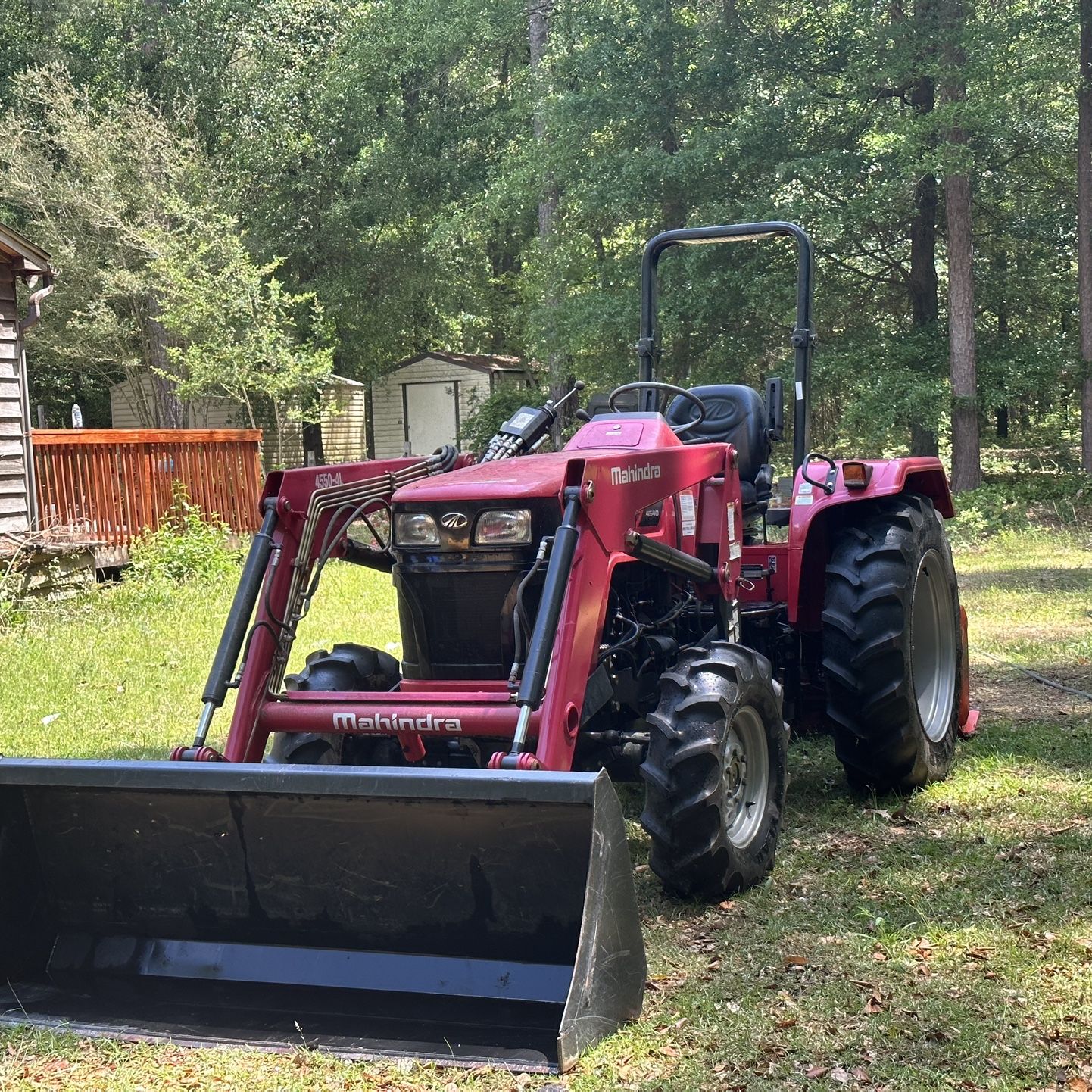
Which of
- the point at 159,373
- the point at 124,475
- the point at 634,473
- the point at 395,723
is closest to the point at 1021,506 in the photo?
the point at 124,475

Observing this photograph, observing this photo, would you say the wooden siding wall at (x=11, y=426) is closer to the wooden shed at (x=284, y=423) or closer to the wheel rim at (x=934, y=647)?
the wheel rim at (x=934, y=647)

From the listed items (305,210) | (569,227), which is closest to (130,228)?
(305,210)

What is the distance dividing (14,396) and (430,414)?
20.7 meters

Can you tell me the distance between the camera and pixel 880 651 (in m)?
5.13

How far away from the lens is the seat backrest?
20.6ft

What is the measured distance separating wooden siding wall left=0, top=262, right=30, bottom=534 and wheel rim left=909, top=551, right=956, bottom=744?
1018 centimetres

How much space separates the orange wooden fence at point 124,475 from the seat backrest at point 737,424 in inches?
364

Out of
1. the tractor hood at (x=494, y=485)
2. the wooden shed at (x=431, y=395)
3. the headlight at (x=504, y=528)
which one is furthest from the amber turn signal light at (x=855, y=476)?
Answer: the wooden shed at (x=431, y=395)

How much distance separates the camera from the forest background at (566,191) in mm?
19812

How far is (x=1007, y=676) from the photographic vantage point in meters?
8.09

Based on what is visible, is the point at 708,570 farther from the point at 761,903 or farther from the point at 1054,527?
the point at 1054,527

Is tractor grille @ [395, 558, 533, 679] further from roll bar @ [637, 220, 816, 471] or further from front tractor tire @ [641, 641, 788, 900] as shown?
roll bar @ [637, 220, 816, 471]

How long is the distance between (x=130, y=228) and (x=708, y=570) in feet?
80.7

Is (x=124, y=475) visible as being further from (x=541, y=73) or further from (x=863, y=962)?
(x=541, y=73)
